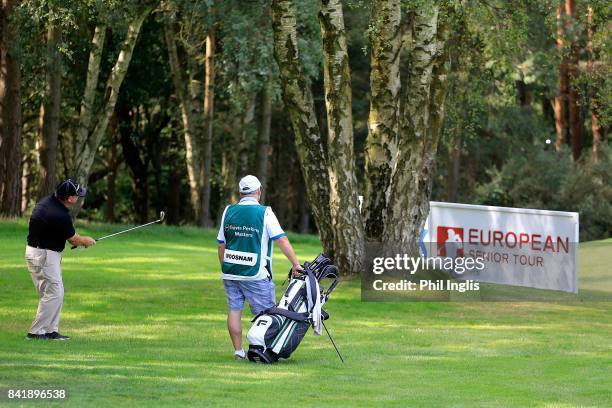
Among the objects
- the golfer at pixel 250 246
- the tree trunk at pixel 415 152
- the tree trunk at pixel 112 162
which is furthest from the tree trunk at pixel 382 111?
the tree trunk at pixel 112 162

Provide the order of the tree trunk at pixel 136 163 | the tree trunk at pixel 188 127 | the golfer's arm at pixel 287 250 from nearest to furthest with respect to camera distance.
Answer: the golfer's arm at pixel 287 250 → the tree trunk at pixel 188 127 → the tree trunk at pixel 136 163

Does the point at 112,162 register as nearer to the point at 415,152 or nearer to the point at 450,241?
the point at 450,241

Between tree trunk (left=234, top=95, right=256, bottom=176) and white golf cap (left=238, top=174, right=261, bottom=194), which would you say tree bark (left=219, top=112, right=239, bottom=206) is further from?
white golf cap (left=238, top=174, right=261, bottom=194)

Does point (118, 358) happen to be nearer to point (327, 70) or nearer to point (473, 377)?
point (473, 377)

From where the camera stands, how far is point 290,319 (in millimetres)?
12641

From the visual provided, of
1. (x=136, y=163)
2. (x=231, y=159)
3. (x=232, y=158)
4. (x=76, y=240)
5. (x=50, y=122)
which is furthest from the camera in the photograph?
(x=136, y=163)

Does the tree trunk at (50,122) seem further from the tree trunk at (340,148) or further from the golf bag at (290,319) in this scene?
the golf bag at (290,319)

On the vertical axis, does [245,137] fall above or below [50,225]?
above

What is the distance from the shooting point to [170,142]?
56594 millimetres

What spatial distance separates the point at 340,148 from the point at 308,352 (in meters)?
7.97

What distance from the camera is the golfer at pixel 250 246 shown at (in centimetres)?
1259

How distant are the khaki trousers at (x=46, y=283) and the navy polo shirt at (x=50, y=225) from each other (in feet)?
0.29

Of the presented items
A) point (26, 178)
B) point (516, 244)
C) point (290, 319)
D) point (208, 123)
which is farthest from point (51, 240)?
point (26, 178)

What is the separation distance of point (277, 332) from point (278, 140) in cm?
4855
